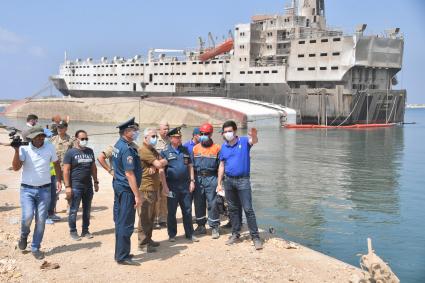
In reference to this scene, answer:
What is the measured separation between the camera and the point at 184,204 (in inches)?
293

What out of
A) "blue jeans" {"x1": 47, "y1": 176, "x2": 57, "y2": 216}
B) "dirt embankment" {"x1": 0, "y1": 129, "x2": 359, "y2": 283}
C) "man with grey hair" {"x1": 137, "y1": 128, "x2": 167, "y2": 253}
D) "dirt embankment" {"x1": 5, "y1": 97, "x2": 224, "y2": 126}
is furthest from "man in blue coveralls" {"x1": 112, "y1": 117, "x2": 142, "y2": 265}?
"dirt embankment" {"x1": 5, "y1": 97, "x2": 224, "y2": 126}

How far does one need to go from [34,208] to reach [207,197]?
2656 millimetres

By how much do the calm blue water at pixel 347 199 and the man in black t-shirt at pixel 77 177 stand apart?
3.92 meters

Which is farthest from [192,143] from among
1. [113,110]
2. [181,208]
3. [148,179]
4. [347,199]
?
[113,110]

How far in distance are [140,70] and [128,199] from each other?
181ft

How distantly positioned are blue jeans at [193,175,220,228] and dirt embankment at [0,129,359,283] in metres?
0.30

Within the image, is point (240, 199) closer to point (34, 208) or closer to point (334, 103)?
point (34, 208)

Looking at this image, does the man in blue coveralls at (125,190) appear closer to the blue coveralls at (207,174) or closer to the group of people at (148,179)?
the group of people at (148,179)

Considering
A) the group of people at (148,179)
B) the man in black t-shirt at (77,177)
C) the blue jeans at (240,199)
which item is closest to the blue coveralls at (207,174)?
the group of people at (148,179)

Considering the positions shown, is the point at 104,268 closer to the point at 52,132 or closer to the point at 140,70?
the point at 52,132

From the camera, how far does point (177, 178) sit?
7.39 metres

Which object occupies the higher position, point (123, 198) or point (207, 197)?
point (123, 198)

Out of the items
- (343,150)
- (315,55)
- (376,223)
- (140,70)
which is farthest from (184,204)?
(140,70)

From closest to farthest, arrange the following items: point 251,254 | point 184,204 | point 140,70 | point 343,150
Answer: point 251,254 → point 184,204 → point 343,150 → point 140,70
